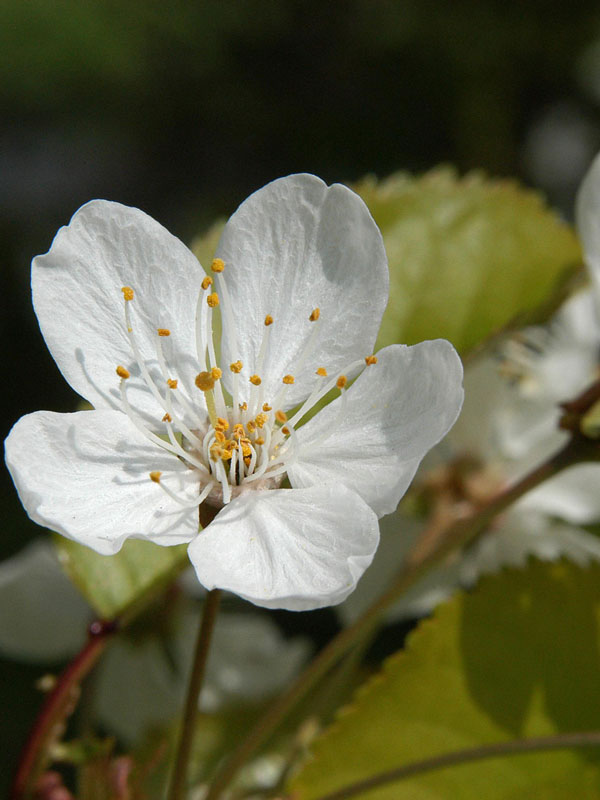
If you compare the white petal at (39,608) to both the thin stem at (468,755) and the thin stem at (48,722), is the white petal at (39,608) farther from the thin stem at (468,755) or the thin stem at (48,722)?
the thin stem at (468,755)

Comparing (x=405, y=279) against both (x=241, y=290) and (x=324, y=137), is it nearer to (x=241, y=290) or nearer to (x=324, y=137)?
(x=241, y=290)

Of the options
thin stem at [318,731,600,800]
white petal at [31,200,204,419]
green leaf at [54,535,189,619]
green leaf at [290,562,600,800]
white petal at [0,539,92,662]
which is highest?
white petal at [31,200,204,419]

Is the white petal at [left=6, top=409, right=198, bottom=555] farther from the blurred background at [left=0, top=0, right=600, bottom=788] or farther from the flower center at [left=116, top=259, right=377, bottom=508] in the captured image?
the blurred background at [left=0, top=0, right=600, bottom=788]

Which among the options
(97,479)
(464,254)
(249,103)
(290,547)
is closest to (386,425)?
(290,547)

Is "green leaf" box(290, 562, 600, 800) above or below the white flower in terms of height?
below

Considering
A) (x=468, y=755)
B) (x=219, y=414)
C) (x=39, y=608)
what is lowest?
(x=39, y=608)

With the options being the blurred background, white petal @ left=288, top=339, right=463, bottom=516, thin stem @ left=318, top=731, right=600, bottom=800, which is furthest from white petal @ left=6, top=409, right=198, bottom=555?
the blurred background

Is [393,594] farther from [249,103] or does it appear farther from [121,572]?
[249,103]

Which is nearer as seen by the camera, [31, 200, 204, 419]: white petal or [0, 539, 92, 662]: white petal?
[31, 200, 204, 419]: white petal
